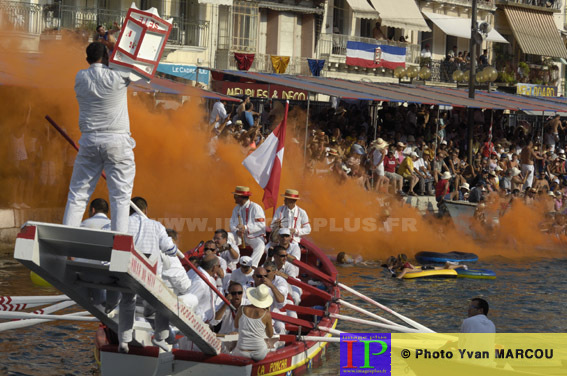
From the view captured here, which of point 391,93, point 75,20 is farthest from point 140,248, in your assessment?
point 75,20

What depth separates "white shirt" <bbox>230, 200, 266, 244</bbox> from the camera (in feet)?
55.4

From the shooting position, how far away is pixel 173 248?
10406 mm

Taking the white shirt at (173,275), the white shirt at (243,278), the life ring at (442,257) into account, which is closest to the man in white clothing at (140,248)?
the white shirt at (173,275)

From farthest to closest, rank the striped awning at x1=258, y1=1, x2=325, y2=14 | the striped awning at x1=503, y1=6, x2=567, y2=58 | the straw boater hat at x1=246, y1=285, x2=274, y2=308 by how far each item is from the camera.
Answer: the striped awning at x1=503, y1=6, x2=567, y2=58
the striped awning at x1=258, y1=1, x2=325, y2=14
the straw boater hat at x1=246, y1=285, x2=274, y2=308

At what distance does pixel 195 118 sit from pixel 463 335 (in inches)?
535

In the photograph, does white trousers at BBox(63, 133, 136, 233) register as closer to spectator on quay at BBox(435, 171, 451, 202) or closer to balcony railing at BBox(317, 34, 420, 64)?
spectator on quay at BBox(435, 171, 451, 202)

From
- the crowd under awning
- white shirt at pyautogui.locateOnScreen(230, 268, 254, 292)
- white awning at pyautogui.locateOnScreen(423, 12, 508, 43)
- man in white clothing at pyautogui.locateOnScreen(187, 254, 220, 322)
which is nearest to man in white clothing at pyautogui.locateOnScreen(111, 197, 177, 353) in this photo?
man in white clothing at pyautogui.locateOnScreen(187, 254, 220, 322)

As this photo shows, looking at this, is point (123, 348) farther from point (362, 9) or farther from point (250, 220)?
point (362, 9)

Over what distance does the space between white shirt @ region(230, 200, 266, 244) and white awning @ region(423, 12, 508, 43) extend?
101 feet

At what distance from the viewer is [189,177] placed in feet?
77.7

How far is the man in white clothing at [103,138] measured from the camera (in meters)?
9.52

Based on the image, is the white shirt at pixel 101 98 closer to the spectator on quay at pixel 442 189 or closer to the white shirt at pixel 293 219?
the white shirt at pixel 293 219

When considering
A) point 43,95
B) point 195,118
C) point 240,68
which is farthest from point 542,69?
point 43,95

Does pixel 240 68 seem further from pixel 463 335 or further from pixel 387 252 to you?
pixel 463 335
